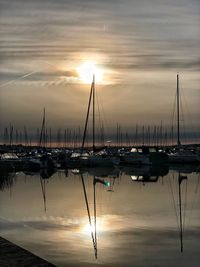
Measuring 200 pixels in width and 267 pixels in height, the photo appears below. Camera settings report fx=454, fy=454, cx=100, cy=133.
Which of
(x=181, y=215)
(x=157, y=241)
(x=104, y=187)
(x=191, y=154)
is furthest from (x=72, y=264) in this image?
(x=191, y=154)

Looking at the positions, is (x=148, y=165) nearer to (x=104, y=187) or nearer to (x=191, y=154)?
(x=191, y=154)

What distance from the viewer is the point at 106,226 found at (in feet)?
47.5

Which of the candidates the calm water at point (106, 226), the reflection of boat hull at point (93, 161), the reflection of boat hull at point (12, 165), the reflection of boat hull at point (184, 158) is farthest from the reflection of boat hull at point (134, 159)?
the calm water at point (106, 226)

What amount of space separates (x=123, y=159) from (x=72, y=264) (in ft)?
159

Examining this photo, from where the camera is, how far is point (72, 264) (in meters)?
9.62

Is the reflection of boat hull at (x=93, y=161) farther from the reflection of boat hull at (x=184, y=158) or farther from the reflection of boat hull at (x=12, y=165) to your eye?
the reflection of boat hull at (x=184, y=158)

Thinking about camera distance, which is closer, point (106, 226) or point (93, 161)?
point (106, 226)

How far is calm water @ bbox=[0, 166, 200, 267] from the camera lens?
10383mm

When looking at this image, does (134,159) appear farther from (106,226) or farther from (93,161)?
(106,226)

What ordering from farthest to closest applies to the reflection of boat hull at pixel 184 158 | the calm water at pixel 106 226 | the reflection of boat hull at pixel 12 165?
the reflection of boat hull at pixel 184 158
the reflection of boat hull at pixel 12 165
the calm water at pixel 106 226

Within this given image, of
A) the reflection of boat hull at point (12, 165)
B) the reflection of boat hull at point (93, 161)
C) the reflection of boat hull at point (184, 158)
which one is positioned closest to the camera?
the reflection of boat hull at point (12, 165)

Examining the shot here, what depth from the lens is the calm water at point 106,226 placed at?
10383 mm

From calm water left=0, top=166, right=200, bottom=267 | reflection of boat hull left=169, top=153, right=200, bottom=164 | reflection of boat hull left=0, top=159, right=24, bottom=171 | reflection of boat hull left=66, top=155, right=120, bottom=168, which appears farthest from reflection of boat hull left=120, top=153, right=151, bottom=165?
calm water left=0, top=166, right=200, bottom=267

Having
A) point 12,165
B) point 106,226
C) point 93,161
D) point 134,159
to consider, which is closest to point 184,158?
point 134,159
